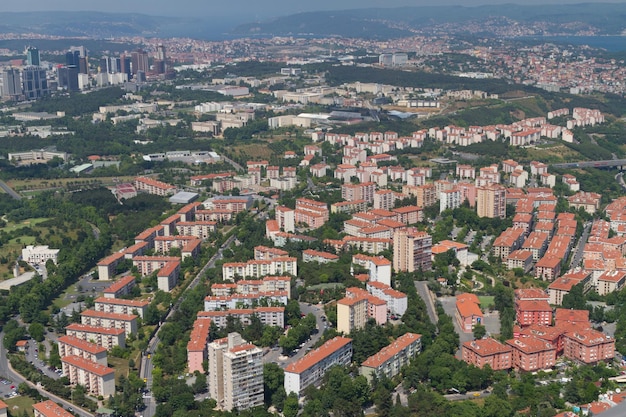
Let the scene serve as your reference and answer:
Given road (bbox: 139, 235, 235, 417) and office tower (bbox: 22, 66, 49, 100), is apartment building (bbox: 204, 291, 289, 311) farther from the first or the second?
office tower (bbox: 22, 66, 49, 100)

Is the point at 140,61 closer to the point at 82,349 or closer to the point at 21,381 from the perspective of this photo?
the point at 82,349

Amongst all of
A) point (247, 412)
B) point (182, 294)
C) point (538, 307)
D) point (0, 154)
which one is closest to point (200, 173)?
point (0, 154)

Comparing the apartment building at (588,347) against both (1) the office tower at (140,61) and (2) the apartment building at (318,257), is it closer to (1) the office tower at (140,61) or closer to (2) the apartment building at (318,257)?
(2) the apartment building at (318,257)

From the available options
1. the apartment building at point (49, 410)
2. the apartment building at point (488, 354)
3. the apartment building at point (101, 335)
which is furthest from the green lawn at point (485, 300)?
the apartment building at point (49, 410)

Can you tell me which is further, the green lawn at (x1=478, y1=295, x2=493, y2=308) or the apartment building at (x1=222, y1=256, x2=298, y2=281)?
the apartment building at (x1=222, y1=256, x2=298, y2=281)

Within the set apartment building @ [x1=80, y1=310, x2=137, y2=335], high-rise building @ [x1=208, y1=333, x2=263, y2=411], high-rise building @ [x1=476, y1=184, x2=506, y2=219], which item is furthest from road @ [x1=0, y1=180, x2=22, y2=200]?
high-rise building @ [x1=208, y1=333, x2=263, y2=411]

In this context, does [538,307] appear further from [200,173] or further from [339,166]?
[200,173]
